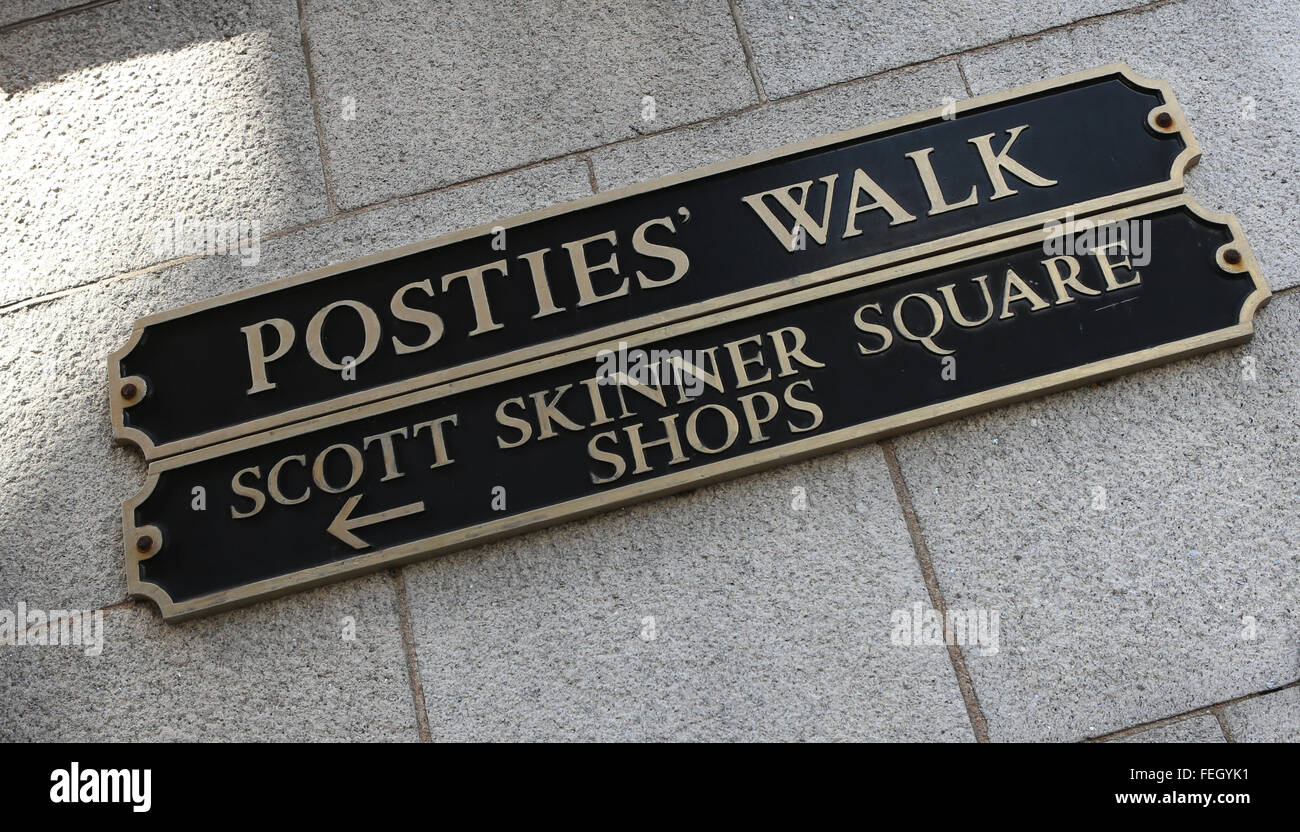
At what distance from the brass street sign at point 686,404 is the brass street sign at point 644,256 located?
8cm

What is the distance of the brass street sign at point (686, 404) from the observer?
2906 mm

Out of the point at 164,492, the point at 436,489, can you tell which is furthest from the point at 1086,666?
the point at 164,492

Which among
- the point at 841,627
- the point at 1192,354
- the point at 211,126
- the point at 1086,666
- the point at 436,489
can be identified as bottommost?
the point at 1086,666

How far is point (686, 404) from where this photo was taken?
297 cm

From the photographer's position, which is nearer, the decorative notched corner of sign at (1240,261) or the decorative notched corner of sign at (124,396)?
the decorative notched corner of sign at (1240,261)

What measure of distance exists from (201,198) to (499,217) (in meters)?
1.03

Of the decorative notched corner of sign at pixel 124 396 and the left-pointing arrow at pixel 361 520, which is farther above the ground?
the decorative notched corner of sign at pixel 124 396

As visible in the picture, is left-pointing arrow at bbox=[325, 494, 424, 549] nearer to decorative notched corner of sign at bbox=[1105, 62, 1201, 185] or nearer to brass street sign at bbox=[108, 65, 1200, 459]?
brass street sign at bbox=[108, 65, 1200, 459]

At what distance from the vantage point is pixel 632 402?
9.80ft

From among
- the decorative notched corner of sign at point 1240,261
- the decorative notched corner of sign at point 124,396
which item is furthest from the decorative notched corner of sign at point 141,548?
the decorative notched corner of sign at point 1240,261

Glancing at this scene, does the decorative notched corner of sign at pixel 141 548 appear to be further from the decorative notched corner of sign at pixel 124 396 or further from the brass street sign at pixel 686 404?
the decorative notched corner of sign at pixel 124 396

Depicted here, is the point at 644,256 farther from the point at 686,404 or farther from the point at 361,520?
the point at 361,520

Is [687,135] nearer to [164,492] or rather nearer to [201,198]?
[201,198]

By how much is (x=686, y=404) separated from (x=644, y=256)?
50 centimetres
